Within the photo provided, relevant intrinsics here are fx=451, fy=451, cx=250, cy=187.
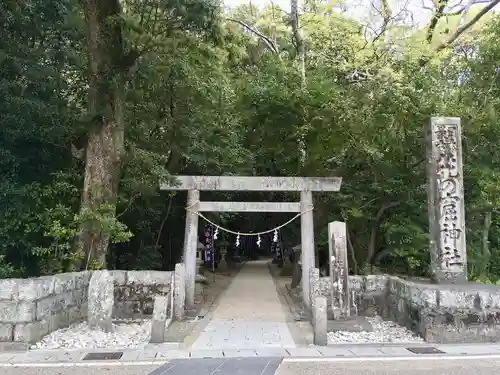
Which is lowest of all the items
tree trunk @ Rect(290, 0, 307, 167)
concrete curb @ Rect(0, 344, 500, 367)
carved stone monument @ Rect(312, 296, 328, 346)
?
concrete curb @ Rect(0, 344, 500, 367)

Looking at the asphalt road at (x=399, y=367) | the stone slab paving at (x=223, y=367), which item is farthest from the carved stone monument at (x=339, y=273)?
the stone slab paving at (x=223, y=367)

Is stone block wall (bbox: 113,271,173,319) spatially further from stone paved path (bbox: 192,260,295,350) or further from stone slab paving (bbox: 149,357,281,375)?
stone slab paving (bbox: 149,357,281,375)

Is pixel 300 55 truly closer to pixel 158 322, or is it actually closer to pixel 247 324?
pixel 247 324

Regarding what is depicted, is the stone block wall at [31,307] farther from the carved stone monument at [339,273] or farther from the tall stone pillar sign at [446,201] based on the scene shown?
the tall stone pillar sign at [446,201]

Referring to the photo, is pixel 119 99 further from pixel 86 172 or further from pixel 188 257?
pixel 188 257

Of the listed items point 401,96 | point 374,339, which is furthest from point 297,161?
point 374,339

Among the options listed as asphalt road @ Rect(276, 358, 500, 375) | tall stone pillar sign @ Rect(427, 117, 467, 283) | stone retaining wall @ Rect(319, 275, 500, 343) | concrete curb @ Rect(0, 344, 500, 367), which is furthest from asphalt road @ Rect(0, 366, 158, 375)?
tall stone pillar sign @ Rect(427, 117, 467, 283)

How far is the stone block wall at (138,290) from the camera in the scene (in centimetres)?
1115

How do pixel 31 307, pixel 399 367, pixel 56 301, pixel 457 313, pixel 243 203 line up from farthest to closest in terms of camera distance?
1. pixel 243 203
2. pixel 56 301
3. pixel 457 313
4. pixel 31 307
5. pixel 399 367

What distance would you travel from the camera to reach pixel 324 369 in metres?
6.32

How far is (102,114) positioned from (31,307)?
17.1 feet

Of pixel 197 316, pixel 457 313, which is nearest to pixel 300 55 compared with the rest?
pixel 197 316

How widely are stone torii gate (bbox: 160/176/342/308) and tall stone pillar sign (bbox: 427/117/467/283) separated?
3.27m

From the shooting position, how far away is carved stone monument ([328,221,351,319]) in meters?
10.5
